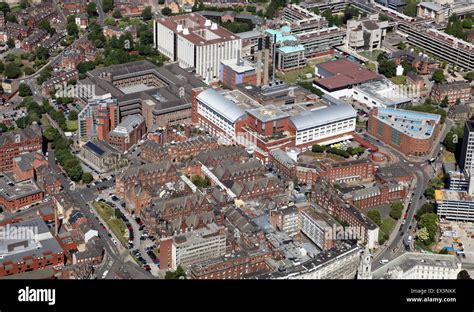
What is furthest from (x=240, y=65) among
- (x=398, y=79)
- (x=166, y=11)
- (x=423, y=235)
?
(x=423, y=235)

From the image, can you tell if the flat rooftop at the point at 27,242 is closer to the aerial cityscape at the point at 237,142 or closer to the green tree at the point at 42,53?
the aerial cityscape at the point at 237,142

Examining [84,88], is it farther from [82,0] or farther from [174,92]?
[82,0]

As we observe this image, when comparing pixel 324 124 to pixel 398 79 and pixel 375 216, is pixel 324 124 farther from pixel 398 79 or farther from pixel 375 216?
pixel 398 79

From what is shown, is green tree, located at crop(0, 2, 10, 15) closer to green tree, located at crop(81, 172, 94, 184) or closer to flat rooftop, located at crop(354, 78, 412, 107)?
green tree, located at crop(81, 172, 94, 184)

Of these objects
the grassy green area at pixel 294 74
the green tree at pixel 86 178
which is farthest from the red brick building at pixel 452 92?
the green tree at pixel 86 178
